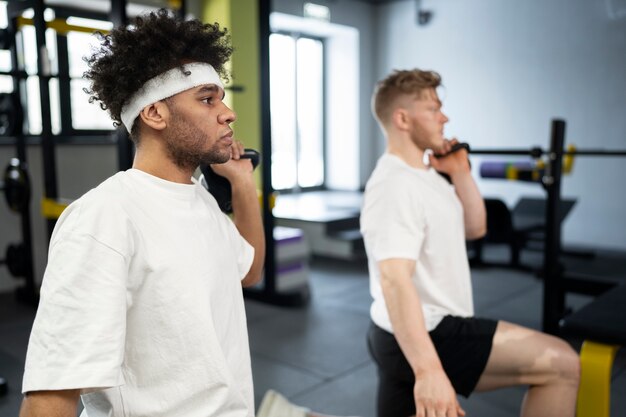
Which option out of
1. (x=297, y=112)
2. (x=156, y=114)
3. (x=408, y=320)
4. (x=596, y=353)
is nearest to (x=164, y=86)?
(x=156, y=114)

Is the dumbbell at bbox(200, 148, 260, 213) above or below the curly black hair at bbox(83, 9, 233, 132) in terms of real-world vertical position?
below

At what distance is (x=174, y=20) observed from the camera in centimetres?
97

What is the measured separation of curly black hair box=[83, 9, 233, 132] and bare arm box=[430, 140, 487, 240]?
950 mm

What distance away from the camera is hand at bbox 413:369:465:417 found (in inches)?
47.1

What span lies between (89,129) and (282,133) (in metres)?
2.44

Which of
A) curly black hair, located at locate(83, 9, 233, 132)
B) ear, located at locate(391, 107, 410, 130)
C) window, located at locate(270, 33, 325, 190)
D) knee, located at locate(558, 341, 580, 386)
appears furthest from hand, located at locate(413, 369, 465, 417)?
window, located at locate(270, 33, 325, 190)

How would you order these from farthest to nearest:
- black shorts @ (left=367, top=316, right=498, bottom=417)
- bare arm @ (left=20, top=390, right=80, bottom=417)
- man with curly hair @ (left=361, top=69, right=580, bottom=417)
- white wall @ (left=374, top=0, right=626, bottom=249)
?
1. white wall @ (left=374, top=0, right=626, bottom=249)
2. black shorts @ (left=367, top=316, right=498, bottom=417)
3. man with curly hair @ (left=361, top=69, right=580, bottom=417)
4. bare arm @ (left=20, top=390, right=80, bottom=417)

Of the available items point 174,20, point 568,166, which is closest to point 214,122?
point 174,20

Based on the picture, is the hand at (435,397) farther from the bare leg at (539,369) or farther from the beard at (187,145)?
the beard at (187,145)

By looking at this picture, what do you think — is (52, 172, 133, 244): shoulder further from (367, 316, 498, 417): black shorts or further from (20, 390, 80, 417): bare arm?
(367, 316, 498, 417): black shorts

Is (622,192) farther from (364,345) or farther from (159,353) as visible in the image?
(159,353)

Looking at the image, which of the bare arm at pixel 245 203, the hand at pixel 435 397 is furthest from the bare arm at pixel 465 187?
the bare arm at pixel 245 203

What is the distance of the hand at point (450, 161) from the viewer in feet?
5.60

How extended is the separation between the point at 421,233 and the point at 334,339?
166 centimetres
